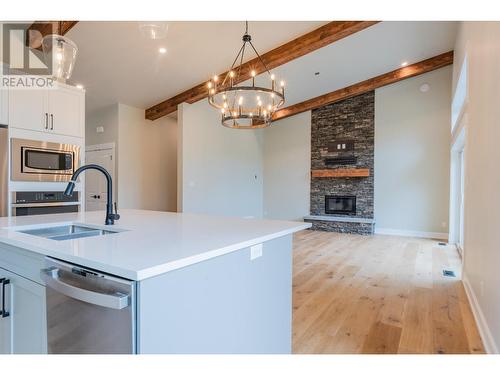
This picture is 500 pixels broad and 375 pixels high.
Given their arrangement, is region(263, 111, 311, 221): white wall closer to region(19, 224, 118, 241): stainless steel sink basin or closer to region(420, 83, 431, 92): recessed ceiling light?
region(420, 83, 431, 92): recessed ceiling light

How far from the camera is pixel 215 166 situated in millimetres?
7145

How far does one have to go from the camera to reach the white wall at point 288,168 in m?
8.36

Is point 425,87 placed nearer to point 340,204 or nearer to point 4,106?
point 340,204

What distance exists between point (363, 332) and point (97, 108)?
6.40m

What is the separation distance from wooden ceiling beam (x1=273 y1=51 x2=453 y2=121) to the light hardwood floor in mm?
3834

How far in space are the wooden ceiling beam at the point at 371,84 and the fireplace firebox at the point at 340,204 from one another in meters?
2.50

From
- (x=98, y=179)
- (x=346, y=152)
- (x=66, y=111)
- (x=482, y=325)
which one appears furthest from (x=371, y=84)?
(x=98, y=179)

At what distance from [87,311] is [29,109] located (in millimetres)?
2999

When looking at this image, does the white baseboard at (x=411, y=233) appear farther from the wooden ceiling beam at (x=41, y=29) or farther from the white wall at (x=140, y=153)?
the wooden ceiling beam at (x=41, y=29)

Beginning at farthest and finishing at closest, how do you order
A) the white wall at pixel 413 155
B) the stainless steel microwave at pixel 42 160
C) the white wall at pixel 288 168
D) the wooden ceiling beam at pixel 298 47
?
the white wall at pixel 288 168
the white wall at pixel 413 155
the wooden ceiling beam at pixel 298 47
the stainless steel microwave at pixel 42 160

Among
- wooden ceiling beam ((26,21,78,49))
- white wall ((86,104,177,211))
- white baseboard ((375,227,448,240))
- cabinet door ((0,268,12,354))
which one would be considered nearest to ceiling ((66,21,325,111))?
wooden ceiling beam ((26,21,78,49))

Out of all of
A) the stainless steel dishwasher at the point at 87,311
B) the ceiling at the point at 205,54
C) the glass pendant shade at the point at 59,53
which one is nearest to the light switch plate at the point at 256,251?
the stainless steel dishwasher at the point at 87,311
